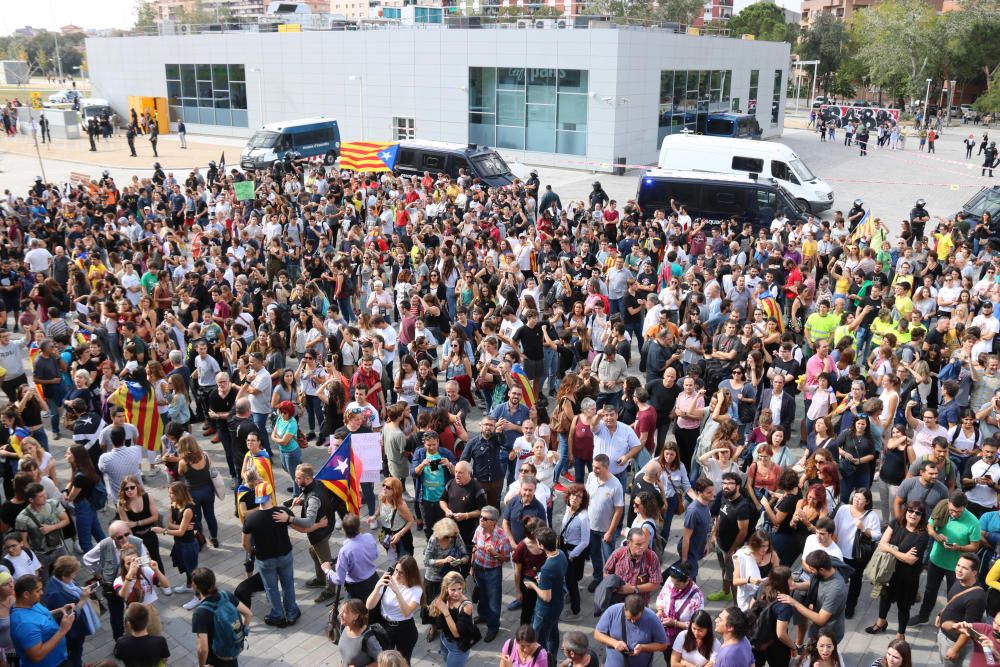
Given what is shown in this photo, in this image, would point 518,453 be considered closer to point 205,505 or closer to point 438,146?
point 205,505

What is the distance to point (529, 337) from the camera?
11234 millimetres

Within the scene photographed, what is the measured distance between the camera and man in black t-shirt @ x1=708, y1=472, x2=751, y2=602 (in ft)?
24.3

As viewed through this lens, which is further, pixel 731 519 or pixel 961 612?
pixel 731 519

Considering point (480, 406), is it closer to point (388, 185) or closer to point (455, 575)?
point (455, 575)

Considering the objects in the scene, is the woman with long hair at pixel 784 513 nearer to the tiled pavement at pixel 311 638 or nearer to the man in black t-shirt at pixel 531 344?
the tiled pavement at pixel 311 638

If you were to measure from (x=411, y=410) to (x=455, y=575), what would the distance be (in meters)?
4.48

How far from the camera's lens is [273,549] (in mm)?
7266

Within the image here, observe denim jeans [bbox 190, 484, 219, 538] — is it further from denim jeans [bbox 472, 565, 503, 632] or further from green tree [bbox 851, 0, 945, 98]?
green tree [bbox 851, 0, 945, 98]

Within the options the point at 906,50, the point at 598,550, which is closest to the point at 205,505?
the point at 598,550

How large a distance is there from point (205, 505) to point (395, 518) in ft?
7.39

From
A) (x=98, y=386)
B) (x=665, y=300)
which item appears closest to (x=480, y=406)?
(x=665, y=300)

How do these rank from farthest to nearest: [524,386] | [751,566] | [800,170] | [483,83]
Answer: [483,83] → [800,170] → [524,386] → [751,566]

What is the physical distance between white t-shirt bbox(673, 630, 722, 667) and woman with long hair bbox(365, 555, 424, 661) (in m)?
2.02

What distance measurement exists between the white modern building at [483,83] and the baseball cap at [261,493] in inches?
1159
